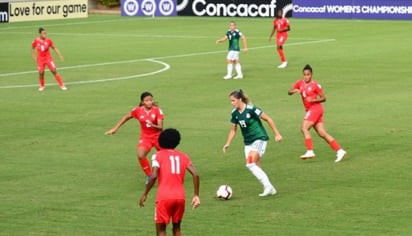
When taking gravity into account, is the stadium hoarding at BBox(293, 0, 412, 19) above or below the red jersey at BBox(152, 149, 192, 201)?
below

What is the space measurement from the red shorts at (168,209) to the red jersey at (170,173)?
57 mm

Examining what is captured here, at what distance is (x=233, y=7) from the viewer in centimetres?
7612

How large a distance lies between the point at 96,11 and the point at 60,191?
68.3 meters

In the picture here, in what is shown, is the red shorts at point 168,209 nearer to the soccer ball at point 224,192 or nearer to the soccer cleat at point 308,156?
the soccer ball at point 224,192

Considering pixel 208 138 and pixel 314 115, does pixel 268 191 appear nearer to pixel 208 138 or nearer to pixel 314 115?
pixel 314 115

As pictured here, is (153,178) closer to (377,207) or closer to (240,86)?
(377,207)

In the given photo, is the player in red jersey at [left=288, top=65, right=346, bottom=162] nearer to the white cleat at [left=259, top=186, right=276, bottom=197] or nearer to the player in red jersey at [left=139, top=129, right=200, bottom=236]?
the white cleat at [left=259, top=186, right=276, bottom=197]

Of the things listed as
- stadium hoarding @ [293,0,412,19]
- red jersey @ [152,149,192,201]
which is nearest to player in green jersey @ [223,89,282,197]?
red jersey @ [152,149,192,201]

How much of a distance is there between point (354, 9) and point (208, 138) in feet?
151

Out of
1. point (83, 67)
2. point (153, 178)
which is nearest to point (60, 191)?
point (153, 178)

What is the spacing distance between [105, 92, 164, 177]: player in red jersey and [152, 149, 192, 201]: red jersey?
6.96m

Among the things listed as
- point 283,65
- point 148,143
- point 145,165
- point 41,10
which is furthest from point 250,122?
point 41,10

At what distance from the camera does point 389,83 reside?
3959 cm

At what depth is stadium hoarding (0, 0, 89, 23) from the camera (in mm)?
74250
